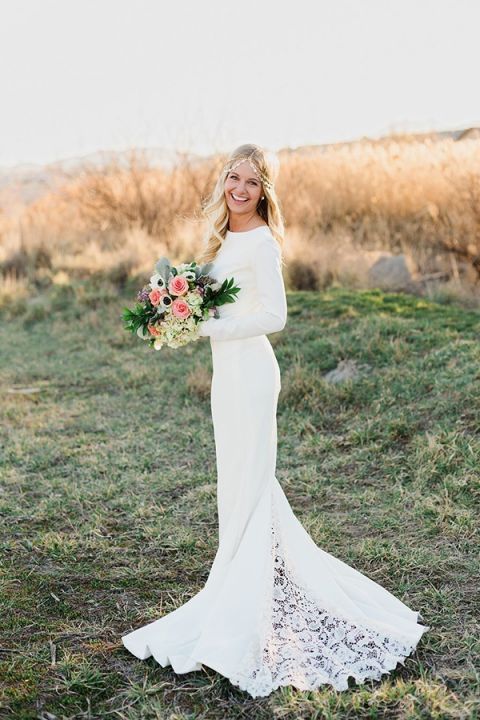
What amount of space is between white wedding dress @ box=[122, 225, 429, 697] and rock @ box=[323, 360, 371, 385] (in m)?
4.41

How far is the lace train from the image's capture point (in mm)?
3406

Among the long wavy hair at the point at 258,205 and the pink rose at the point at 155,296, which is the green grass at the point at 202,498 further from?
the long wavy hair at the point at 258,205

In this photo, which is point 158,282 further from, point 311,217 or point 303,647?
point 311,217

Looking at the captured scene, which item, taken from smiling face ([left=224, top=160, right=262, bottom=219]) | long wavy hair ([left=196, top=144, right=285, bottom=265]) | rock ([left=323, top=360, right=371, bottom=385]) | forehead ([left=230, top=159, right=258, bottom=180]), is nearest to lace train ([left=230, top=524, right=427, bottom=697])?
long wavy hair ([left=196, top=144, right=285, bottom=265])

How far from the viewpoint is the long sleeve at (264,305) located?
11.7ft

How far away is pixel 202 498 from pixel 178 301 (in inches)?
103

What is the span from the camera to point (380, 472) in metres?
6.25

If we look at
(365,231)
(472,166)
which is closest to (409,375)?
(472,166)

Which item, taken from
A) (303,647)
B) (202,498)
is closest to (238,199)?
(303,647)

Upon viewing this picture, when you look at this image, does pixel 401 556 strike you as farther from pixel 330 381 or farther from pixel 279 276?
pixel 330 381

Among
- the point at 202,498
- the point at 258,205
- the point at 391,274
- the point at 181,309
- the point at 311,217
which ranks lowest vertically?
the point at 202,498

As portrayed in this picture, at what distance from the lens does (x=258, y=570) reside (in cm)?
362

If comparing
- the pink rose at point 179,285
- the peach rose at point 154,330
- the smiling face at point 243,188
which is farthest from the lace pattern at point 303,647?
the smiling face at point 243,188

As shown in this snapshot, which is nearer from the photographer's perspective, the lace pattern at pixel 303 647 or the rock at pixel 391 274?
the lace pattern at pixel 303 647
